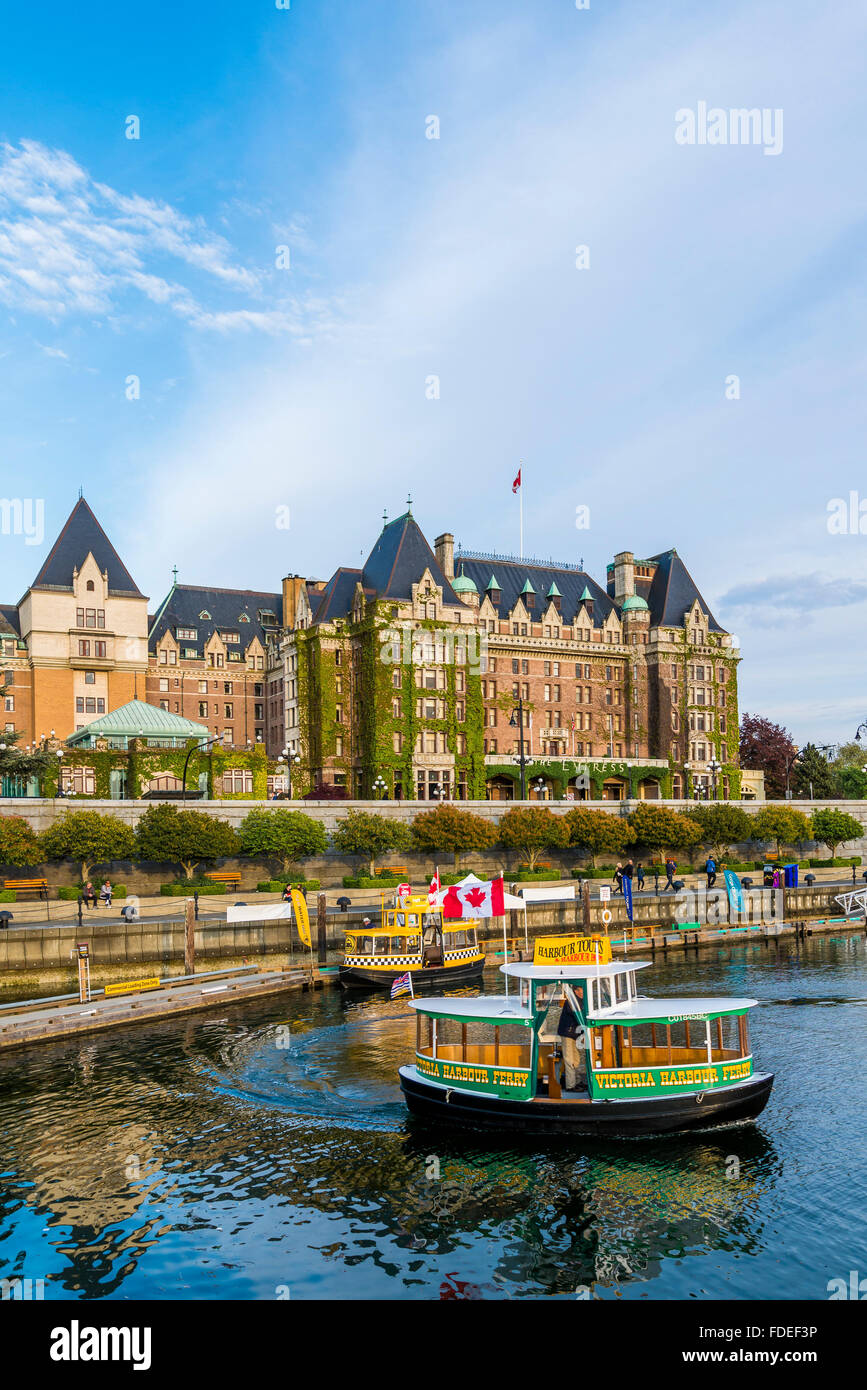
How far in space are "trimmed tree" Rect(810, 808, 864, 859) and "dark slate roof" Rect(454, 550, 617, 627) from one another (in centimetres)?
3190

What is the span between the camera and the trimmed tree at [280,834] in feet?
223

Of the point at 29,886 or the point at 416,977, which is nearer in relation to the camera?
the point at 416,977

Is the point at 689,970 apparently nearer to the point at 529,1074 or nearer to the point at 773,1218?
the point at 529,1074

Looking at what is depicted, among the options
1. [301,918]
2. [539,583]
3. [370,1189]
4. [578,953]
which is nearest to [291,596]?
[539,583]

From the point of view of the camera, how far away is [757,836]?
88.2 meters

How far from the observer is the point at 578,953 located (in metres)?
30.8

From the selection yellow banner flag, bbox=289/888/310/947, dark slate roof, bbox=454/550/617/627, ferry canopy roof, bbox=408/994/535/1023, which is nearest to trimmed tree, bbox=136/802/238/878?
yellow banner flag, bbox=289/888/310/947

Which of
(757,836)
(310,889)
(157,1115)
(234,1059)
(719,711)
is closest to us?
(157,1115)

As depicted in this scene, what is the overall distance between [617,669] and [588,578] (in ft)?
37.4

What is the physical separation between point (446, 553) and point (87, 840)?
53.0 m

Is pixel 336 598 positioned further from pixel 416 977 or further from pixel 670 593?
pixel 416 977

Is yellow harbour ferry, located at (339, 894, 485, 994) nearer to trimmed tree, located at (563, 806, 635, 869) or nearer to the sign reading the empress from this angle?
the sign reading the empress
